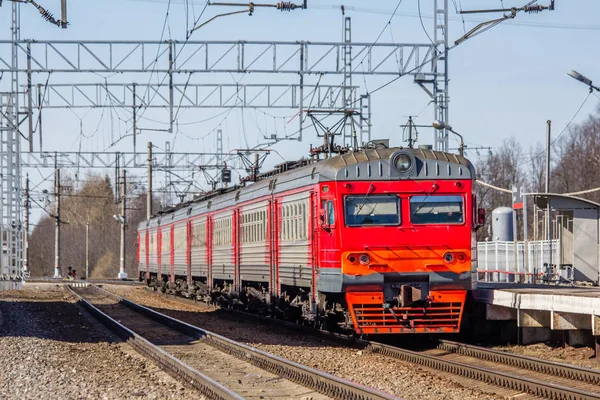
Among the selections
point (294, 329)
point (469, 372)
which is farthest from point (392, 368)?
point (294, 329)

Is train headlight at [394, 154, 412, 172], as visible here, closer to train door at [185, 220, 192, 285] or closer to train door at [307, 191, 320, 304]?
train door at [307, 191, 320, 304]

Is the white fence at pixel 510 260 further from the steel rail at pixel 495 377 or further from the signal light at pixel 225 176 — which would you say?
the steel rail at pixel 495 377

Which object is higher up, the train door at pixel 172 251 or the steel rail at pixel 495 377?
the train door at pixel 172 251

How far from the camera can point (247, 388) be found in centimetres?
1221

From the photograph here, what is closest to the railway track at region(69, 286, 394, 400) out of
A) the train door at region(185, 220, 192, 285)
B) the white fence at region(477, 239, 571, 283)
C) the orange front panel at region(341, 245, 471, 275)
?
the orange front panel at region(341, 245, 471, 275)

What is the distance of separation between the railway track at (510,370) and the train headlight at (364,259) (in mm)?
1303

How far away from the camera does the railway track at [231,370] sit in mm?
11352

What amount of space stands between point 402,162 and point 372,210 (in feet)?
2.98

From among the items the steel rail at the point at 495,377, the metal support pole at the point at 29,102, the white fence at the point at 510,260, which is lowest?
the steel rail at the point at 495,377

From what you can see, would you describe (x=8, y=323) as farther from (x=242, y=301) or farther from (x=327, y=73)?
(x=327, y=73)

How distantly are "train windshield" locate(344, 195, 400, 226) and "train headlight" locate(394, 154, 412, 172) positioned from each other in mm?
463

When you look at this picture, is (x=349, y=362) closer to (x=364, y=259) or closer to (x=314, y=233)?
(x=364, y=259)

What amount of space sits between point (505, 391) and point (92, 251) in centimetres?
9448

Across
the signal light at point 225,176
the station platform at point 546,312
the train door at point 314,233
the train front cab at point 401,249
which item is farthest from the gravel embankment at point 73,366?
the signal light at point 225,176
